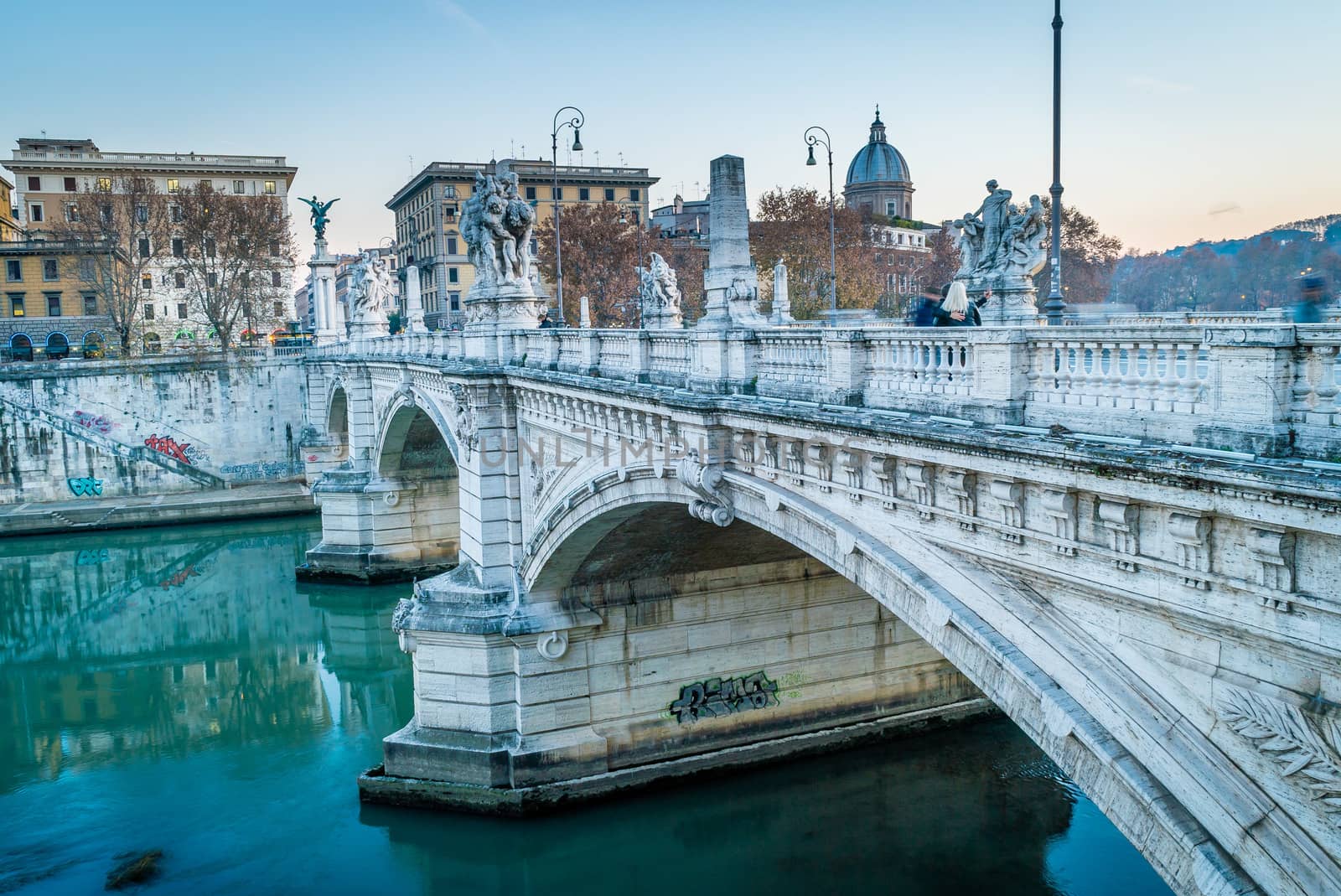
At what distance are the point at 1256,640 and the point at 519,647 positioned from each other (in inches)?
508

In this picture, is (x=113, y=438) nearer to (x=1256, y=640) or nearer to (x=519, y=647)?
(x=519, y=647)

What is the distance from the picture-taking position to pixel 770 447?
999 centimetres

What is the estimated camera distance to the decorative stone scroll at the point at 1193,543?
214 inches

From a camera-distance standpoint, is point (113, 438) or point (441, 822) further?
point (113, 438)

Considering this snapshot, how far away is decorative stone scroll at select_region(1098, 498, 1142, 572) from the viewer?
5.86 metres

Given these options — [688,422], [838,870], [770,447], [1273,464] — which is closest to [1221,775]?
[1273,464]

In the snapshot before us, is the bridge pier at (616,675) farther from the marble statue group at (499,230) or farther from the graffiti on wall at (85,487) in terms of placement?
the graffiti on wall at (85,487)

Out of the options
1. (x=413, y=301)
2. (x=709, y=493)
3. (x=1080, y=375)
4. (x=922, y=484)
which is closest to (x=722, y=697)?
(x=709, y=493)

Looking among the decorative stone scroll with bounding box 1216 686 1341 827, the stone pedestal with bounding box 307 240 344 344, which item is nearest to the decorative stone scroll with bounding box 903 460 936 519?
the decorative stone scroll with bounding box 1216 686 1341 827

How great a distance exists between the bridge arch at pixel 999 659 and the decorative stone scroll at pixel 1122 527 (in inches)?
33.4

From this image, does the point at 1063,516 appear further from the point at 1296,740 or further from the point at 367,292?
the point at 367,292

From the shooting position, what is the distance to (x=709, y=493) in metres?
10.8

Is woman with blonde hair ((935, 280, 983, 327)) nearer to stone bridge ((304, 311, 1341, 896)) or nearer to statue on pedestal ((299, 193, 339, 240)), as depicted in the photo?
stone bridge ((304, 311, 1341, 896))

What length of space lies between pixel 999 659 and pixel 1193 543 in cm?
166
